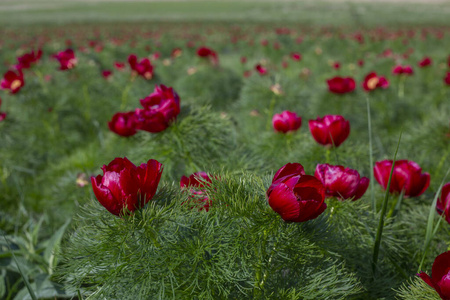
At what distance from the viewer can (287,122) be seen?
1.64 metres

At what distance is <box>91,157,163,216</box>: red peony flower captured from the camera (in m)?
0.76

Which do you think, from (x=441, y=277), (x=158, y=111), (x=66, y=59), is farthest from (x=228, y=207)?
(x=66, y=59)

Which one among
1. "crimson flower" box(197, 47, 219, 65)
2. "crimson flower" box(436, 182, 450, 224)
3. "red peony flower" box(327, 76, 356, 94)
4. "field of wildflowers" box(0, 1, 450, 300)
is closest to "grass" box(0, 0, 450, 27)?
"crimson flower" box(197, 47, 219, 65)

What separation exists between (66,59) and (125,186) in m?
2.63

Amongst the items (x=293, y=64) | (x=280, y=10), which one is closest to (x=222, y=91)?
(x=293, y=64)

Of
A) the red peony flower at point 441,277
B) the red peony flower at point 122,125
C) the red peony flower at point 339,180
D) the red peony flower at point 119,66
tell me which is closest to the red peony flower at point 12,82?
the red peony flower at point 119,66

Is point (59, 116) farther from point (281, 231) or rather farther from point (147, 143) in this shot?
point (281, 231)

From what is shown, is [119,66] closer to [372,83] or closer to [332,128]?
[372,83]

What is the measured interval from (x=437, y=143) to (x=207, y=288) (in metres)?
1.51

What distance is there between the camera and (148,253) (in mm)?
808

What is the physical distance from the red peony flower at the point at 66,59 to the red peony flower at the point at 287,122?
211cm

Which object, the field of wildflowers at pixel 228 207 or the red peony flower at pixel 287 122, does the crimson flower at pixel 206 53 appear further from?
the red peony flower at pixel 287 122

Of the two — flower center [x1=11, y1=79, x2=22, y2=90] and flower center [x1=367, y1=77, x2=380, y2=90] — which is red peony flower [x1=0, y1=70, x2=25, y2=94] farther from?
flower center [x1=367, y1=77, x2=380, y2=90]

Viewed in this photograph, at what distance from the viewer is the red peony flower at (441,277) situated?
676 millimetres
